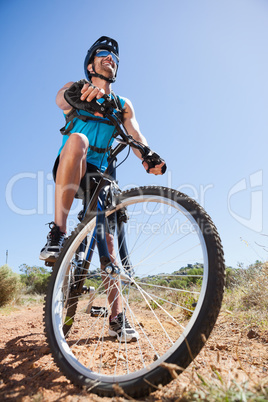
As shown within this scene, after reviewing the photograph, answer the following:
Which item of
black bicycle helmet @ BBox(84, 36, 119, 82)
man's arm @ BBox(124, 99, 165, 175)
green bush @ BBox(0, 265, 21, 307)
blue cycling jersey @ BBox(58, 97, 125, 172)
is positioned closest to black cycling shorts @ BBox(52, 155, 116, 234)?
blue cycling jersey @ BBox(58, 97, 125, 172)

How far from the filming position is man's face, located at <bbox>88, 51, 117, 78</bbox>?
250cm

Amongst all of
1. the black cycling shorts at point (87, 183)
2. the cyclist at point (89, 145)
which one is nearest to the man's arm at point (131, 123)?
the cyclist at point (89, 145)

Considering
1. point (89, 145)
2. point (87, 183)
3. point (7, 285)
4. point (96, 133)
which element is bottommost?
point (7, 285)

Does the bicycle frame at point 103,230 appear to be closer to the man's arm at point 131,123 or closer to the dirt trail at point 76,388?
the man's arm at point 131,123

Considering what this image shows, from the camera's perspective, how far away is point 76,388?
1.38m

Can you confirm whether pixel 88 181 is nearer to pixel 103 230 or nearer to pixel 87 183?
pixel 87 183

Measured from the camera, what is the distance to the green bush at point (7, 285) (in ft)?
27.7

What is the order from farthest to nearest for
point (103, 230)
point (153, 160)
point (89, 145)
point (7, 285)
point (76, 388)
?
point (7, 285) → point (89, 145) → point (153, 160) → point (103, 230) → point (76, 388)

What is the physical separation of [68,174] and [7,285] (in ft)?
25.8

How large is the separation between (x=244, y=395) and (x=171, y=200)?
933 millimetres

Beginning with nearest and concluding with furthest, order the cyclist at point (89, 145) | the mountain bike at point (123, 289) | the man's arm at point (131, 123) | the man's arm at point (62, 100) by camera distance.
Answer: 1. the mountain bike at point (123, 289)
2. the cyclist at point (89, 145)
3. the man's arm at point (62, 100)
4. the man's arm at point (131, 123)

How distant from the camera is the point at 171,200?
60.4 inches

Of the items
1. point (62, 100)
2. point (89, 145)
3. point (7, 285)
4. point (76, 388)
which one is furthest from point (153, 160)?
point (7, 285)

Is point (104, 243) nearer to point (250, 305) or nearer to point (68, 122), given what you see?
point (68, 122)
